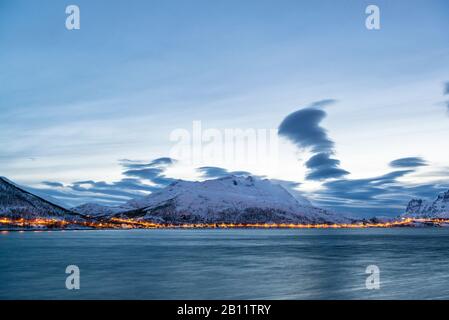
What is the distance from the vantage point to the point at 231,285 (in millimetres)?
52812

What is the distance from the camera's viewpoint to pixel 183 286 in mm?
52344
